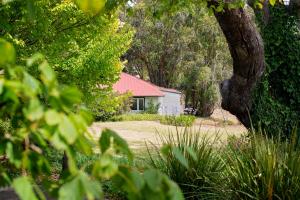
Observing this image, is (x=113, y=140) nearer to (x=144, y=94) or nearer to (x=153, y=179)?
(x=153, y=179)

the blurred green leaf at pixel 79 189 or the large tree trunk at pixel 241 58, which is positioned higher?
the large tree trunk at pixel 241 58

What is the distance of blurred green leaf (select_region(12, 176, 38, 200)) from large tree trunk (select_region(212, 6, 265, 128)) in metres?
8.53

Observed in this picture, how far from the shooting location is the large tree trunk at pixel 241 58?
9.50 m

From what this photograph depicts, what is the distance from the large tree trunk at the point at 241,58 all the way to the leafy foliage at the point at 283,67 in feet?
3.46

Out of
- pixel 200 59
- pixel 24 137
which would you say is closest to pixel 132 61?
pixel 200 59

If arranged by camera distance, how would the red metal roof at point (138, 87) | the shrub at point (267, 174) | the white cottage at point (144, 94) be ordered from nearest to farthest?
the shrub at point (267, 174) < the red metal roof at point (138, 87) < the white cottage at point (144, 94)

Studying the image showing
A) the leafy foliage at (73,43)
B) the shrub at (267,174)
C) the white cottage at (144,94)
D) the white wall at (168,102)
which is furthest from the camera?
the white wall at (168,102)

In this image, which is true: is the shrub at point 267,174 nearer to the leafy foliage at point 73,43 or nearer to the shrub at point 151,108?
the leafy foliage at point 73,43

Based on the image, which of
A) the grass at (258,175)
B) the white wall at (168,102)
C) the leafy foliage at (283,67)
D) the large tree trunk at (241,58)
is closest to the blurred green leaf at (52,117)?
the grass at (258,175)

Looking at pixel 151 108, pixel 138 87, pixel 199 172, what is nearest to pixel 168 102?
pixel 151 108

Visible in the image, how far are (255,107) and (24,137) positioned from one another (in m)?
10.4

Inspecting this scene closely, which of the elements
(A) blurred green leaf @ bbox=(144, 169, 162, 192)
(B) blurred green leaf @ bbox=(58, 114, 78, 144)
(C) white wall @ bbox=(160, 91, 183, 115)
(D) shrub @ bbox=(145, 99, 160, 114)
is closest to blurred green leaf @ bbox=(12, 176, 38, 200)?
(B) blurred green leaf @ bbox=(58, 114, 78, 144)

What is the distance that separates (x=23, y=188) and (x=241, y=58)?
932cm

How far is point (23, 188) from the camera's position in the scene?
3.43 ft
